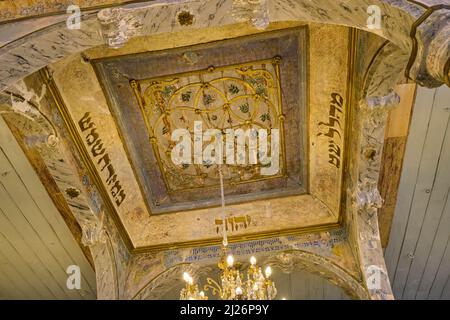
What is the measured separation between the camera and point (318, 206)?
683 cm

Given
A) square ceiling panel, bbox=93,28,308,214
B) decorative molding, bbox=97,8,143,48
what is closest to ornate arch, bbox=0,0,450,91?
decorative molding, bbox=97,8,143,48

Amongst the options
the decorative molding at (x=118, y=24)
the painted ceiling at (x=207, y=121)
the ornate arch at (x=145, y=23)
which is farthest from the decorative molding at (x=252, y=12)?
the painted ceiling at (x=207, y=121)

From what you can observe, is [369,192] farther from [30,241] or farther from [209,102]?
[30,241]

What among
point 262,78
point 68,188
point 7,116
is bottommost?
point 68,188

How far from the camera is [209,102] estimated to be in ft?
18.7

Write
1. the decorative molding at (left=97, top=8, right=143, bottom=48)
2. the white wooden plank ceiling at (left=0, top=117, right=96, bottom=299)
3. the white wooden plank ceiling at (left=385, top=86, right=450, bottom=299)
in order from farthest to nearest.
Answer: the white wooden plank ceiling at (left=0, top=117, right=96, bottom=299), the white wooden plank ceiling at (left=385, top=86, right=450, bottom=299), the decorative molding at (left=97, top=8, right=143, bottom=48)

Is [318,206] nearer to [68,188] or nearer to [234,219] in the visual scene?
[234,219]

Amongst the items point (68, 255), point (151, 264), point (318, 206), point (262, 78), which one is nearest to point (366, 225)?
point (318, 206)

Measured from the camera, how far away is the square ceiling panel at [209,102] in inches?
203

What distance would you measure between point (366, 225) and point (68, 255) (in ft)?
14.6

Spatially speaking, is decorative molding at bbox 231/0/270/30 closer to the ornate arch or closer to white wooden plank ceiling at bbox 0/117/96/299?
the ornate arch

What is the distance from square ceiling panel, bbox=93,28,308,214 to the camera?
5152mm

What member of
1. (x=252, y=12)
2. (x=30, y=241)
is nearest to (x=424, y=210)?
(x=252, y=12)

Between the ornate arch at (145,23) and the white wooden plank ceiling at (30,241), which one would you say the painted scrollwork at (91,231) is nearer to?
the white wooden plank ceiling at (30,241)
